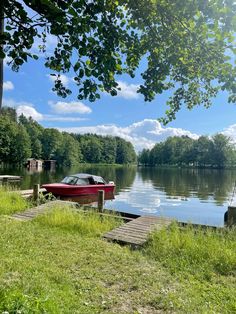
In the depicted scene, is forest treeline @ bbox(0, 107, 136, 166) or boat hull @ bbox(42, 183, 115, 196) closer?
boat hull @ bbox(42, 183, 115, 196)

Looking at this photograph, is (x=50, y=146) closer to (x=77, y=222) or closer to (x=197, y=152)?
(x=197, y=152)

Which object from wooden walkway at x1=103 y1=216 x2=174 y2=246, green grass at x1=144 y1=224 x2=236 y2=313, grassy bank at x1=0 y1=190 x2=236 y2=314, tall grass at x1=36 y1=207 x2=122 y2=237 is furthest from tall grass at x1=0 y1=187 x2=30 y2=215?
green grass at x1=144 y1=224 x2=236 y2=313

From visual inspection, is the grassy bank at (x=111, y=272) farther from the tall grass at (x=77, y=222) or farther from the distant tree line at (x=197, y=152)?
the distant tree line at (x=197, y=152)

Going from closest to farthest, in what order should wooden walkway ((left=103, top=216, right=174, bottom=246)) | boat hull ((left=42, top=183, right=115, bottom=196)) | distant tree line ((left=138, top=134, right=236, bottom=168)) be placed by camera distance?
1. wooden walkway ((left=103, top=216, right=174, bottom=246))
2. boat hull ((left=42, top=183, right=115, bottom=196))
3. distant tree line ((left=138, top=134, right=236, bottom=168))

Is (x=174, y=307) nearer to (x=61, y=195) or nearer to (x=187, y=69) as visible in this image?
(x=187, y=69)

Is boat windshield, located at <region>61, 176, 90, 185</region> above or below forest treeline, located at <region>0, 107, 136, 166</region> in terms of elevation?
below

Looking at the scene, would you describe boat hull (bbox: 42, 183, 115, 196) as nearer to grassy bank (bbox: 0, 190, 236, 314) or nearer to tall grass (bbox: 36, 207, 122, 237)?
tall grass (bbox: 36, 207, 122, 237)

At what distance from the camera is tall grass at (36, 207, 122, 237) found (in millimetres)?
7914

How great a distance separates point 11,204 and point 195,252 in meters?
7.34

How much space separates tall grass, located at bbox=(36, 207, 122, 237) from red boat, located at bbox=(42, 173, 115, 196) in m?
11.2

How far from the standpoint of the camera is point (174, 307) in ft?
12.0

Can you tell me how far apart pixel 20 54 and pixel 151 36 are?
141 centimetres

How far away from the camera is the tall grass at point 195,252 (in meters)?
5.37

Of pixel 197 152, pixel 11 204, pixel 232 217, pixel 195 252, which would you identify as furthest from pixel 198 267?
pixel 197 152
